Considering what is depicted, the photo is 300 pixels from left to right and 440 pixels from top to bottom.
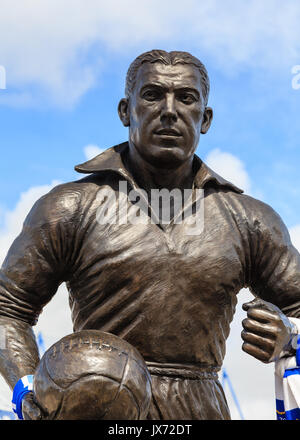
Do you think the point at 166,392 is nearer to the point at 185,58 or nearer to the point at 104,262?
the point at 104,262

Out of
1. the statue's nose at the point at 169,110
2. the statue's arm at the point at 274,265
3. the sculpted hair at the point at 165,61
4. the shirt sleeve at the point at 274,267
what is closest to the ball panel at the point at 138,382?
the statue's arm at the point at 274,265

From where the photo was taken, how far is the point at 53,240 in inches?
196

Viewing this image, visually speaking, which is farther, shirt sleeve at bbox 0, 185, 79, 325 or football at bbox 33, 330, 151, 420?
shirt sleeve at bbox 0, 185, 79, 325

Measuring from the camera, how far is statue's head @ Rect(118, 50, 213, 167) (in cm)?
498

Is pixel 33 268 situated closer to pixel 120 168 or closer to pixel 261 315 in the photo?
pixel 120 168

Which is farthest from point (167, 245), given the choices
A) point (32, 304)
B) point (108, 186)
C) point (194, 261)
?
point (32, 304)

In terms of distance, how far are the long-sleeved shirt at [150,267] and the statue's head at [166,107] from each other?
0.29m

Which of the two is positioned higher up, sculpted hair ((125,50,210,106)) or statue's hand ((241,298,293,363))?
sculpted hair ((125,50,210,106))

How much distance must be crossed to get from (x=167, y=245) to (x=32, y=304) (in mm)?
981
